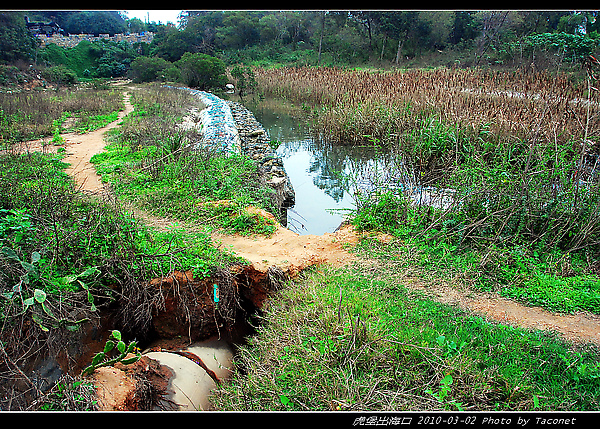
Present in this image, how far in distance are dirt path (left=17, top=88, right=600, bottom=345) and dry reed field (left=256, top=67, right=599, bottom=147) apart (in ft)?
11.7

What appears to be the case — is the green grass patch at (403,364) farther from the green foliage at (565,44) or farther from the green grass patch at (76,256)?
the green foliage at (565,44)

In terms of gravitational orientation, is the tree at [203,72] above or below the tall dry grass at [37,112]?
above

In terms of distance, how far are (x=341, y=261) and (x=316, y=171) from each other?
189 inches

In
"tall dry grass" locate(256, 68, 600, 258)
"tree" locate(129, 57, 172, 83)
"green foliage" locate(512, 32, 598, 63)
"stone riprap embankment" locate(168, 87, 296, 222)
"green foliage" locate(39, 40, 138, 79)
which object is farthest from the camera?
"tree" locate(129, 57, 172, 83)

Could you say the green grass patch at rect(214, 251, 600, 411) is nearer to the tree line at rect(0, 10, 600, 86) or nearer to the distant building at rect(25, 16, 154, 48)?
the tree line at rect(0, 10, 600, 86)

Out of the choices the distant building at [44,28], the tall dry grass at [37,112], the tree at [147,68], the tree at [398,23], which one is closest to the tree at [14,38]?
the distant building at [44,28]

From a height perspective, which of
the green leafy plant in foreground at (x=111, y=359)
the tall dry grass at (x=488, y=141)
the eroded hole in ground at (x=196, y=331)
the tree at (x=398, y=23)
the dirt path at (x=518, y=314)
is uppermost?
the tree at (x=398, y=23)

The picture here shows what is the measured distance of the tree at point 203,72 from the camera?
65.2ft

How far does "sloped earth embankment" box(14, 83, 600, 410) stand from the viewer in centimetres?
281

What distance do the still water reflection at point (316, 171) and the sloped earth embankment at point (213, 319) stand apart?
1.32 metres

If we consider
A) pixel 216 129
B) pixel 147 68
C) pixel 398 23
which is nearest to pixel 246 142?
pixel 216 129

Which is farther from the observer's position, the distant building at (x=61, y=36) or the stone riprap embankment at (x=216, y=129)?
the distant building at (x=61, y=36)

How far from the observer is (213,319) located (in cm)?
369

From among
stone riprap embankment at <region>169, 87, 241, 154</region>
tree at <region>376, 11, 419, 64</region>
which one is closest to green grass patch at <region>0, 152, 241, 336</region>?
stone riprap embankment at <region>169, 87, 241, 154</region>
